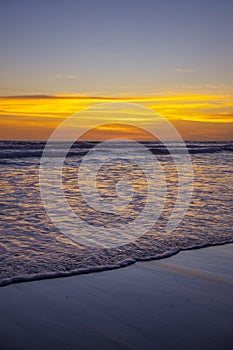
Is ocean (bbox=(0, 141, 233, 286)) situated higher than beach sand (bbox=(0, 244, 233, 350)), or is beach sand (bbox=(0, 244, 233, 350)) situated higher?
ocean (bbox=(0, 141, 233, 286))

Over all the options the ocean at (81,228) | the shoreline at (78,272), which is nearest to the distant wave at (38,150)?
the ocean at (81,228)

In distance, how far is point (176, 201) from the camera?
29.5 feet

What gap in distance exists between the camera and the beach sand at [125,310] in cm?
290

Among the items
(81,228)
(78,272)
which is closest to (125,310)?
(78,272)

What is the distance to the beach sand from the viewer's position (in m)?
2.90

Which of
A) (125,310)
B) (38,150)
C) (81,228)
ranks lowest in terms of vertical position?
(125,310)

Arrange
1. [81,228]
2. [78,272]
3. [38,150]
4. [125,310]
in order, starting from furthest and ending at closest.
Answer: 1. [38,150]
2. [81,228]
3. [78,272]
4. [125,310]

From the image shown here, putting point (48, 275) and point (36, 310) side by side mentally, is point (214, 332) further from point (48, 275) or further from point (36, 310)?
point (48, 275)

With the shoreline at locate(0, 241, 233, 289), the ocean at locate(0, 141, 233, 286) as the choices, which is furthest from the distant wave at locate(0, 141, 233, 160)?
the shoreline at locate(0, 241, 233, 289)

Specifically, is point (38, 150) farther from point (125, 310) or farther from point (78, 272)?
point (125, 310)

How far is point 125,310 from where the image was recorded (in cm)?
343

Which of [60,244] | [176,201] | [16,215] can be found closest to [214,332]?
[60,244]

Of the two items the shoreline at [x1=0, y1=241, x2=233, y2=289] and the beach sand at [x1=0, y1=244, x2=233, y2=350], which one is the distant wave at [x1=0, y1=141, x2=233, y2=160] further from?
the beach sand at [x1=0, y1=244, x2=233, y2=350]

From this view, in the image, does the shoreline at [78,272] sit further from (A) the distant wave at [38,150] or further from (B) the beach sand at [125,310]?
(A) the distant wave at [38,150]
